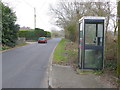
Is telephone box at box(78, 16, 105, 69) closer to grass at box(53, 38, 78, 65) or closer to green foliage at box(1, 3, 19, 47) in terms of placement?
grass at box(53, 38, 78, 65)

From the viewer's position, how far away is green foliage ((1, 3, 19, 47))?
2002 cm

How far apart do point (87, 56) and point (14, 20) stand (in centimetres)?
1709

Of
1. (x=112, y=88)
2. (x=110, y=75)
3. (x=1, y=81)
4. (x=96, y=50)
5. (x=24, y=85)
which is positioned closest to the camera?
(x=112, y=88)

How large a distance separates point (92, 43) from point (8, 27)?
1600cm

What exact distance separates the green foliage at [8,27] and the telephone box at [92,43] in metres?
14.7

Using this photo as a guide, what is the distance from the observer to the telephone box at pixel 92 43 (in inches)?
284

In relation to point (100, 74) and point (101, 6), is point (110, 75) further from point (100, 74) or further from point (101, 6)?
point (101, 6)

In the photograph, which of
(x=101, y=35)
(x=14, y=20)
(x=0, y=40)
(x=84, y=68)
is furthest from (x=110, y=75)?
(x=14, y=20)

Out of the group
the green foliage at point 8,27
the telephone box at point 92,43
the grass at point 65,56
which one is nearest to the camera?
the telephone box at point 92,43

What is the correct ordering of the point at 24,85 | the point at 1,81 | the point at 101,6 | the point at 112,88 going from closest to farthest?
the point at 112,88 → the point at 24,85 → the point at 1,81 → the point at 101,6

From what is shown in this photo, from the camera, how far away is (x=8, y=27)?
21234mm

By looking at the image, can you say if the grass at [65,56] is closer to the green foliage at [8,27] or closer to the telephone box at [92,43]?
the telephone box at [92,43]

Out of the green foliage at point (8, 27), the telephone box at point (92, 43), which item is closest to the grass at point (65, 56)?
the telephone box at point (92, 43)

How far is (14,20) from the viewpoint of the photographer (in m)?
22.1
